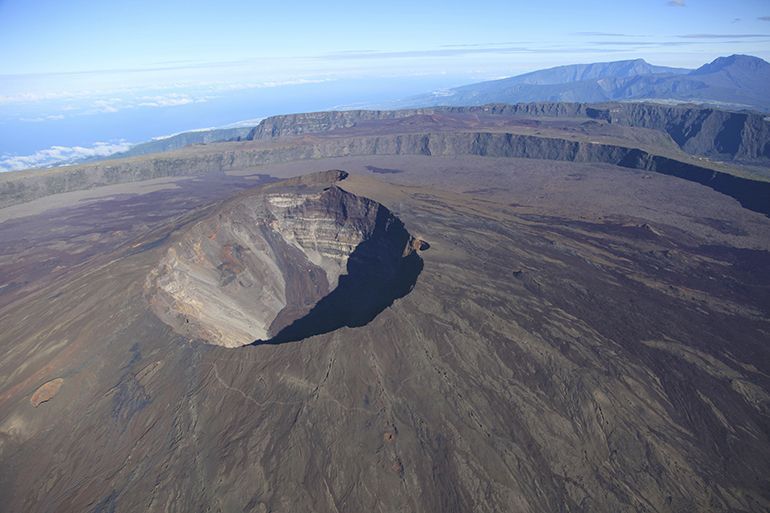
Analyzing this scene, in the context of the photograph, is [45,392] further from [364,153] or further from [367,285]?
[364,153]

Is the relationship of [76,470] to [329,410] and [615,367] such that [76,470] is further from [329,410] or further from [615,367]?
[615,367]

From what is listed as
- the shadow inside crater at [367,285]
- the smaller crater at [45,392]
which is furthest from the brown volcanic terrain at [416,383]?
the shadow inside crater at [367,285]

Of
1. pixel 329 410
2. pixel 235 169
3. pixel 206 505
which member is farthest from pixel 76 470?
pixel 235 169

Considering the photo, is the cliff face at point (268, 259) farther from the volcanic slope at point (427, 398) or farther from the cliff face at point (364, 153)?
the cliff face at point (364, 153)

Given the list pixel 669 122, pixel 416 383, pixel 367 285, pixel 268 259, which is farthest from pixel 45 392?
pixel 669 122

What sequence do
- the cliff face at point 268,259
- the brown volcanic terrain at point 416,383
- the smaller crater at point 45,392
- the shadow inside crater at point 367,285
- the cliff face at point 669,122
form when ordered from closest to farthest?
1. the brown volcanic terrain at point 416,383
2. the smaller crater at point 45,392
3. the cliff face at point 268,259
4. the shadow inside crater at point 367,285
5. the cliff face at point 669,122

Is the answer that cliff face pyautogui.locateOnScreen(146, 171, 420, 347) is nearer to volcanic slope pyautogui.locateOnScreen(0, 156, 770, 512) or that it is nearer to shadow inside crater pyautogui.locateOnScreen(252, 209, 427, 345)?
shadow inside crater pyautogui.locateOnScreen(252, 209, 427, 345)
